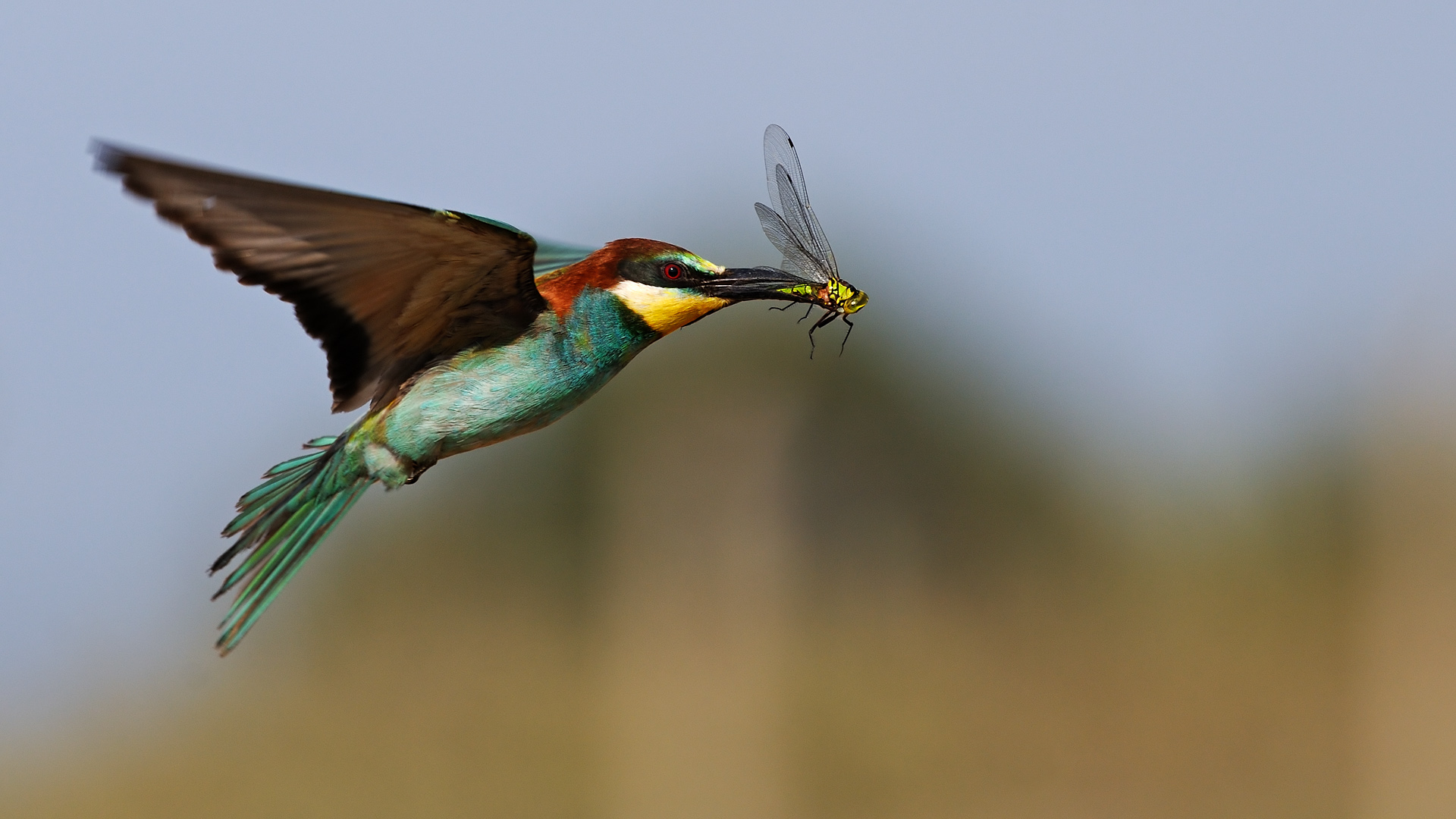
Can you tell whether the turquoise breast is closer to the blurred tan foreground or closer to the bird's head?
the bird's head

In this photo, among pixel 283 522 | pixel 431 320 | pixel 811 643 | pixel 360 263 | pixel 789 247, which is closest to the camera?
pixel 360 263

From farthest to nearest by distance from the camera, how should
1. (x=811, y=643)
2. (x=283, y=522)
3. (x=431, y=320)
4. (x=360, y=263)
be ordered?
(x=811, y=643)
(x=283, y=522)
(x=431, y=320)
(x=360, y=263)

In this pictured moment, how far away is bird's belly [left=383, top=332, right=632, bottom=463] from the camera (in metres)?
1.76

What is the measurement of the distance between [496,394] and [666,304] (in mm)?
261

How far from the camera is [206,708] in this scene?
385 inches

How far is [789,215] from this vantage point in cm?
215

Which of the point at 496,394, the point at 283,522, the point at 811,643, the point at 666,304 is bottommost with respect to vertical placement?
the point at 811,643

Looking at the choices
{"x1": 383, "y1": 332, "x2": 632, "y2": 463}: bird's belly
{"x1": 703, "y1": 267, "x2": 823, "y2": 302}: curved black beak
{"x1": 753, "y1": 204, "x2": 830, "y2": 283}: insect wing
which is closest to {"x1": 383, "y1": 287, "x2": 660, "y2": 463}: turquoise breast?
{"x1": 383, "y1": 332, "x2": 632, "y2": 463}: bird's belly

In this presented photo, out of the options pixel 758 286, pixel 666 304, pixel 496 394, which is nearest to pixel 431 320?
pixel 496 394

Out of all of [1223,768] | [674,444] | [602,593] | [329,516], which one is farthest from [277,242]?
[1223,768]

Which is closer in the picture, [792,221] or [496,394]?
[496,394]

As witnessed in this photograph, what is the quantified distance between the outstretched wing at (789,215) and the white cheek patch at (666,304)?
34 centimetres

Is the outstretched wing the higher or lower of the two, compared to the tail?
higher

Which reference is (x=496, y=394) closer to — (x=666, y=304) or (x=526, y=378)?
(x=526, y=378)
